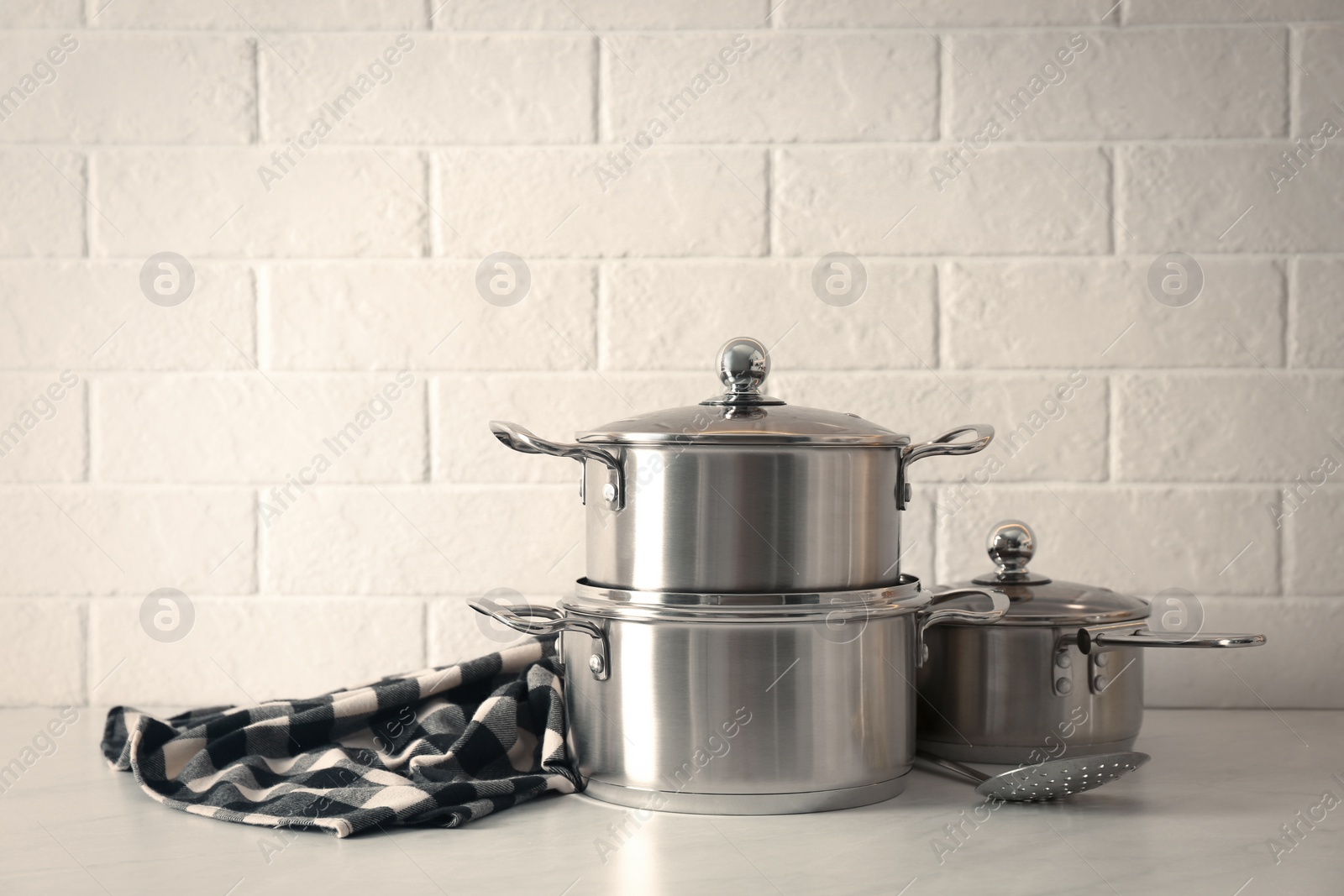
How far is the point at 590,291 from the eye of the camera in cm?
129

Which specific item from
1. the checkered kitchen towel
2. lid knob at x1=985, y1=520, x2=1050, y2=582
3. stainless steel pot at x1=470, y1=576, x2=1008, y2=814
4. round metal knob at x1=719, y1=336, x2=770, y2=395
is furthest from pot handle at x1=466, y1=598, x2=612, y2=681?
lid knob at x1=985, y1=520, x2=1050, y2=582

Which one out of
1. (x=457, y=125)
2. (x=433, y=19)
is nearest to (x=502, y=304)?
(x=457, y=125)

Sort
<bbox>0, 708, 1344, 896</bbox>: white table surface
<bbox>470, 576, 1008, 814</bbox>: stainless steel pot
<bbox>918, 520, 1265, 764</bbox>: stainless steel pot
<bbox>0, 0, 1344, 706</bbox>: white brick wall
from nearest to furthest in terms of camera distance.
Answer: <bbox>0, 708, 1344, 896</bbox>: white table surface → <bbox>470, 576, 1008, 814</bbox>: stainless steel pot → <bbox>918, 520, 1265, 764</bbox>: stainless steel pot → <bbox>0, 0, 1344, 706</bbox>: white brick wall

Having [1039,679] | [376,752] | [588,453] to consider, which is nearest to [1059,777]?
[1039,679]

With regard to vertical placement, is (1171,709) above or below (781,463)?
below

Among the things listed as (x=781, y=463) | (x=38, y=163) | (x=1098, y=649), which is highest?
(x=38, y=163)

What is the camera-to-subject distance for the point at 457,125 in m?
1.29

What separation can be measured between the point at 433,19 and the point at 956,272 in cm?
64

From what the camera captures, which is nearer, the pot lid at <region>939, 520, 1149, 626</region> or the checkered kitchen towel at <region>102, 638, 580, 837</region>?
the checkered kitchen towel at <region>102, 638, 580, 837</region>

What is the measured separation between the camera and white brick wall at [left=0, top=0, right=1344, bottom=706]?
1.26 m

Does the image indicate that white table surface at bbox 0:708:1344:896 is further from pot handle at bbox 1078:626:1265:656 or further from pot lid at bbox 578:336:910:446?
pot lid at bbox 578:336:910:446

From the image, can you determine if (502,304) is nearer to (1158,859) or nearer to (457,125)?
(457,125)

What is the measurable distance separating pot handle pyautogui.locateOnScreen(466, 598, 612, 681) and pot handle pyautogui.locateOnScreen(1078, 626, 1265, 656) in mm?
387

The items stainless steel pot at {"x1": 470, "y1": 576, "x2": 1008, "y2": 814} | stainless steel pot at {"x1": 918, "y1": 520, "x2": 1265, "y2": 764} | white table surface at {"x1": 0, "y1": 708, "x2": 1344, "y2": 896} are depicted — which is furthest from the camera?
stainless steel pot at {"x1": 918, "y1": 520, "x2": 1265, "y2": 764}
